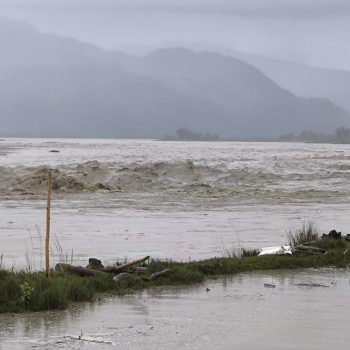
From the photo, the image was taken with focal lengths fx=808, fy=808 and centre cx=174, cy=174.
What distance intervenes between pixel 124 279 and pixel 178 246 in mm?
6182

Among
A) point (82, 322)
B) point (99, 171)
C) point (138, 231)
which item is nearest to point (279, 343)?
point (82, 322)

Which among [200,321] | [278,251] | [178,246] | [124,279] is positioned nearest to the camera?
[200,321]

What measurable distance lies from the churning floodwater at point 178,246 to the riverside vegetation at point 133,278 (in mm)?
261

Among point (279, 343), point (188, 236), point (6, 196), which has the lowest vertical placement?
point (279, 343)

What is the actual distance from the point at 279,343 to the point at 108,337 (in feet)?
5.70

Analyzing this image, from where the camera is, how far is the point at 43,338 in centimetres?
816

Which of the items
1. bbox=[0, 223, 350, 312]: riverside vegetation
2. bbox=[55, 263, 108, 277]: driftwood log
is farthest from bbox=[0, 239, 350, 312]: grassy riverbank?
bbox=[55, 263, 108, 277]: driftwood log

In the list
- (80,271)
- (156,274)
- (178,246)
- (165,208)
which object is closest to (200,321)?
(156,274)

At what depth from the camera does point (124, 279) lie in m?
11.2

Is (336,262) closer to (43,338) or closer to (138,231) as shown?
(43,338)

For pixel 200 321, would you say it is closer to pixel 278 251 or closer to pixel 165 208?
pixel 278 251

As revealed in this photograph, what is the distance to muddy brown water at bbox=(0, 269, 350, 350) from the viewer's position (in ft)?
26.5

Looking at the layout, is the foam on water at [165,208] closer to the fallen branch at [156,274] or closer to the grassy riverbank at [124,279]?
the grassy riverbank at [124,279]

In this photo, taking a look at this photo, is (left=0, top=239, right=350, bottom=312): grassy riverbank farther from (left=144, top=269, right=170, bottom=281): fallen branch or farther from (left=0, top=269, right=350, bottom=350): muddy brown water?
(left=0, top=269, right=350, bottom=350): muddy brown water
